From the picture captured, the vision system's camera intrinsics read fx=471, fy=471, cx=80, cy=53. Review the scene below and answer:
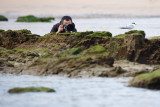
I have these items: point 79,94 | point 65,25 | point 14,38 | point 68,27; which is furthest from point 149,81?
point 14,38

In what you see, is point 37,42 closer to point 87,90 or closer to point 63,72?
point 63,72

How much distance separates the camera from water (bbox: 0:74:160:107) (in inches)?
462

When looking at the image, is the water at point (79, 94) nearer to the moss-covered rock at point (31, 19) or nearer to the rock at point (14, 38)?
the rock at point (14, 38)

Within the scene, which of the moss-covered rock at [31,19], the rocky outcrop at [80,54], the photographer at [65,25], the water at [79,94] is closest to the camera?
the water at [79,94]

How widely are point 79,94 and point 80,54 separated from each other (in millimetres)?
3366

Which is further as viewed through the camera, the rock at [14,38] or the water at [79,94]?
the rock at [14,38]

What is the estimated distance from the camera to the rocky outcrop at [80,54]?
14984mm

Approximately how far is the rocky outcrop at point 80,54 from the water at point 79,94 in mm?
449

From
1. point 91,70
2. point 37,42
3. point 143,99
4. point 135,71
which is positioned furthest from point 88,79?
point 37,42

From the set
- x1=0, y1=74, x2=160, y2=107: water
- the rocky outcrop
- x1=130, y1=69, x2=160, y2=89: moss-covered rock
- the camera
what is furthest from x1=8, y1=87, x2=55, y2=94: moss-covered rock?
the camera

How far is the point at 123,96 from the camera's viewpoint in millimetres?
12508

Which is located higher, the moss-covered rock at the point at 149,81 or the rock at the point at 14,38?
the rock at the point at 14,38

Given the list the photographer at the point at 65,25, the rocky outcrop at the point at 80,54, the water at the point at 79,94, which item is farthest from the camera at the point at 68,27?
the water at the point at 79,94

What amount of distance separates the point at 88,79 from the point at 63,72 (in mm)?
959
